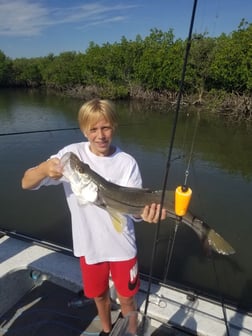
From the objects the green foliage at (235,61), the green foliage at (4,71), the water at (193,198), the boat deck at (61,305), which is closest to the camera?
the boat deck at (61,305)

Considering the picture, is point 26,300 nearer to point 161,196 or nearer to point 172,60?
point 161,196

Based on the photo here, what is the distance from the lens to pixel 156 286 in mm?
3377

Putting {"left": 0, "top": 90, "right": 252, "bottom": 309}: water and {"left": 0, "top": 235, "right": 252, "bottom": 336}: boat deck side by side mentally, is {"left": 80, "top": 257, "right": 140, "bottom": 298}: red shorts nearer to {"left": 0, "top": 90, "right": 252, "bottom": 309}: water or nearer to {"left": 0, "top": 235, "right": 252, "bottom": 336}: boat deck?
{"left": 0, "top": 235, "right": 252, "bottom": 336}: boat deck

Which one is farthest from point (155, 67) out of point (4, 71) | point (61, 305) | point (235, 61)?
point (4, 71)

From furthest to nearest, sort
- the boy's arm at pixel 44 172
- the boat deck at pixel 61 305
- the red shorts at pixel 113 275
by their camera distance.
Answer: the boat deck at pixel 61 305 → the red shorts at pixel 113 275 → the boy's arm at pixel 44 172

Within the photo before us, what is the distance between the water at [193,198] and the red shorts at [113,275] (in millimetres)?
1063

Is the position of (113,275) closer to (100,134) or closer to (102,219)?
(102,219)

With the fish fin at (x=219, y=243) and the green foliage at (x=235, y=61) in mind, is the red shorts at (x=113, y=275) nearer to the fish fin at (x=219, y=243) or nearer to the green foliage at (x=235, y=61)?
the fish fin at (x=219, y=243)

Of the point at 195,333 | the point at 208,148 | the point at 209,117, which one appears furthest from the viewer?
the point at 209,117

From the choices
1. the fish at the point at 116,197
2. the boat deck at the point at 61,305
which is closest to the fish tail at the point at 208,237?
the fish at the point at 116,197

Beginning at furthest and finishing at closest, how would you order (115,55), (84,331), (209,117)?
(115,55)
(209,117)
(84,331)

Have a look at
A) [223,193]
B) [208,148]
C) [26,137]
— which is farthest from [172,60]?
[223,193]

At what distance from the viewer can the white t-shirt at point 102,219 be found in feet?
8.19

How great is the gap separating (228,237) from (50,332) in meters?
5.42
